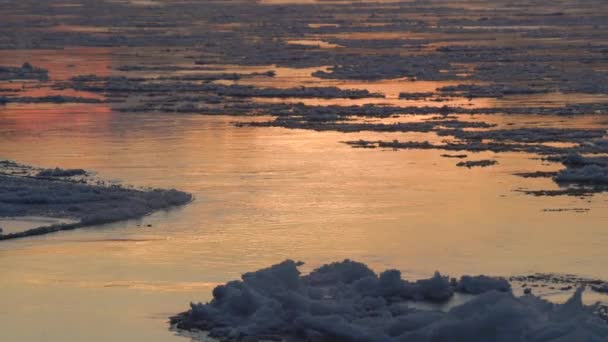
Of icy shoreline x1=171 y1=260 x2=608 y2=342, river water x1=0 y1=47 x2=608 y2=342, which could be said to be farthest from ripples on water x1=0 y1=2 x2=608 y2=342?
icy shoreline x1=171 y1=260 x2=608 y2=342

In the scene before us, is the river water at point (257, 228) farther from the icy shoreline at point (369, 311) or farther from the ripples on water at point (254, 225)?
the icy shoreline at point (369, 311)

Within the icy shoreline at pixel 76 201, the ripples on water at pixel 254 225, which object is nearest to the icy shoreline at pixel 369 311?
the ripples on water at pixel 254 225

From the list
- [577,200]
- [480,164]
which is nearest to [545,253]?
[577,200]

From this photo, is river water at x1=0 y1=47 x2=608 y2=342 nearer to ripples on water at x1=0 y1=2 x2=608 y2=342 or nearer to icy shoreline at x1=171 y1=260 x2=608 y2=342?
ripples on water at x1=0 y1=2 x2=608 y2=342

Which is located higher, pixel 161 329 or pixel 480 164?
pixel 480 164

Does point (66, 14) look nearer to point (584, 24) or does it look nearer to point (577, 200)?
point (584, 24)
